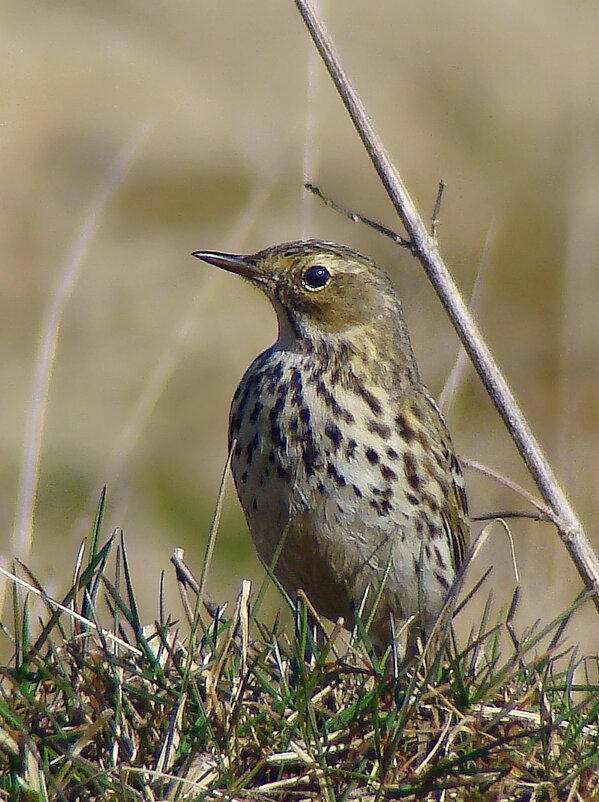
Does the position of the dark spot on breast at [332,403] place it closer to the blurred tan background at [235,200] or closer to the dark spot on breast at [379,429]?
the dark spot on breast at [379,429]

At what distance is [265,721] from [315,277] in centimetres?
221

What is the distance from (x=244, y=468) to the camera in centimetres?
488

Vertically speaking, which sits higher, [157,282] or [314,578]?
[157,282]

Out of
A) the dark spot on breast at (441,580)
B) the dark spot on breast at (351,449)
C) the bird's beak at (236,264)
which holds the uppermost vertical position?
the bird's beak at (236,264)

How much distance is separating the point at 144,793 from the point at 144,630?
67 centimetres

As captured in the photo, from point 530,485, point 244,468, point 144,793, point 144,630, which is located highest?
point 530,485

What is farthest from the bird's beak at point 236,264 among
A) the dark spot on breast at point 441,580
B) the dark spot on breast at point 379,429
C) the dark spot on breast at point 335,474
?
the dark spot on breast at point 441,580

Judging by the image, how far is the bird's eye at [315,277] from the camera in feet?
17.1

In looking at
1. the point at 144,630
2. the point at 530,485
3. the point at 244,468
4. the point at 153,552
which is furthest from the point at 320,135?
Answer: the point at 144,630

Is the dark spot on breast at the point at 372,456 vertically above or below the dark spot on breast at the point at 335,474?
above

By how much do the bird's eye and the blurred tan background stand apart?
3.46m

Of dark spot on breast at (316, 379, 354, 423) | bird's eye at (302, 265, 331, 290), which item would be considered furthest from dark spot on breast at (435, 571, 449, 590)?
bird's eye at (302, 265, 331, 290)

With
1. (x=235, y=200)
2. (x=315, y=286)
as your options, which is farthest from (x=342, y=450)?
(x=235, y=200)

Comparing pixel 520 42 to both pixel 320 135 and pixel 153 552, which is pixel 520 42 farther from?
pixel 153 552
